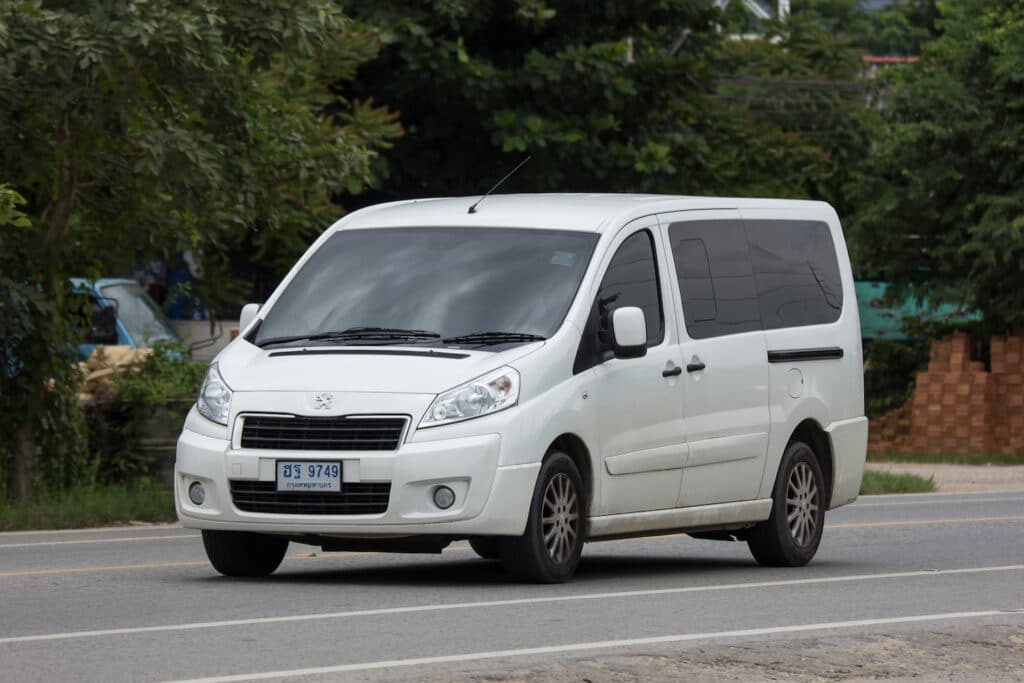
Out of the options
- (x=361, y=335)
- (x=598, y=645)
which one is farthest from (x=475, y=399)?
(x=598, y=645)

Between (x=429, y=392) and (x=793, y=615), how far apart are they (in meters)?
2.05

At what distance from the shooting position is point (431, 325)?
1188 centimetres

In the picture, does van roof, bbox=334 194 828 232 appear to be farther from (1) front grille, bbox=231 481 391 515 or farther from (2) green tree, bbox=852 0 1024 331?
(2) green tree, bbox=852 0 1024 331

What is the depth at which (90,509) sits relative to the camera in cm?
1725

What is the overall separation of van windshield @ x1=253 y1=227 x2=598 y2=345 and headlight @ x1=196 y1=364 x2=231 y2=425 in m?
0.50

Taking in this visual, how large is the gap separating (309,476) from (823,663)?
327 centimetres

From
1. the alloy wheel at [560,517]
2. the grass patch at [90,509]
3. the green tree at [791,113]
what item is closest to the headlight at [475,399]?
the alloy wheel at [560,517]

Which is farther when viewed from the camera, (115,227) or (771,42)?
A: (771,42)

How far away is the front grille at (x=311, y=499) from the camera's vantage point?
1105 centimetres

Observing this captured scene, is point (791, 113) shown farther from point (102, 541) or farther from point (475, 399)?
point (475, 399)

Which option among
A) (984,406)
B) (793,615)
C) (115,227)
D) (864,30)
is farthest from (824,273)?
(864,30)

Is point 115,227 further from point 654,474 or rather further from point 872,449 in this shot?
point 872,449

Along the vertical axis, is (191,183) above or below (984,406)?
above

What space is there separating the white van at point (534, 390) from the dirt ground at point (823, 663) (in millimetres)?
2332
